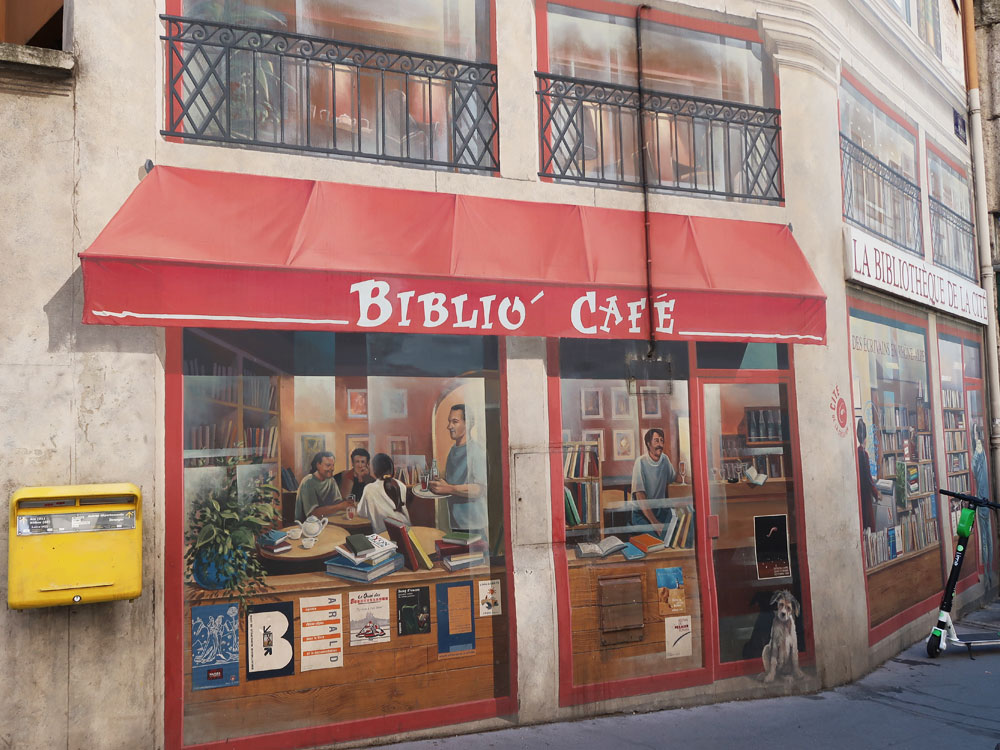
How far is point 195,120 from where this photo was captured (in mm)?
5805

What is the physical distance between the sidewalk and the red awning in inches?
112

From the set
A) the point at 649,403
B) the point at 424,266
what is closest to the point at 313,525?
the point at 424,266

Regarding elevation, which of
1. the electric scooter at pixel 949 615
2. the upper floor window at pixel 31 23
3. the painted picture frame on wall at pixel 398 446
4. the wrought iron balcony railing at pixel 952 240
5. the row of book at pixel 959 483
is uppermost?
the upper floor window at pixel 31 23

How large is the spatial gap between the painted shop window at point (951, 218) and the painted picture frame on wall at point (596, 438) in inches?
239

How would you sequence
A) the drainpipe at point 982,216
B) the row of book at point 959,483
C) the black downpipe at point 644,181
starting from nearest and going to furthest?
the black downpipe at point 644,181, the row of book at point 959,483, the drainpipe at point 982,216

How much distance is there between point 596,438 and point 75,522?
3.73m

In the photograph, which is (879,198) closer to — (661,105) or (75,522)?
(661,105)

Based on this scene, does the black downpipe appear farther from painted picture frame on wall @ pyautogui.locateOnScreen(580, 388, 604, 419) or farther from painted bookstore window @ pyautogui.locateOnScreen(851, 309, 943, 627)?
painted bookstore window @ pyautogui.locateOnScreen(851, 309, 943, 627)

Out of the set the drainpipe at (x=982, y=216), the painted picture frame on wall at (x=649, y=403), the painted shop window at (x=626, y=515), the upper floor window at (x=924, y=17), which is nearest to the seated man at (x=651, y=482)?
the painted shop window at (x=626, y=515)

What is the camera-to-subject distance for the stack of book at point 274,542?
19.1 feet

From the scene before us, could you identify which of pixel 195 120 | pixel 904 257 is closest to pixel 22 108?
pixel 195 120

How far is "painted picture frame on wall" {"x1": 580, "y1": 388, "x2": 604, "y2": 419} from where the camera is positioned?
273 inches

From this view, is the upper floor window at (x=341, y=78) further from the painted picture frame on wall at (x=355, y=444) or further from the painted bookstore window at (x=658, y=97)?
the painted picture frame on wall at (x=355, y=444)

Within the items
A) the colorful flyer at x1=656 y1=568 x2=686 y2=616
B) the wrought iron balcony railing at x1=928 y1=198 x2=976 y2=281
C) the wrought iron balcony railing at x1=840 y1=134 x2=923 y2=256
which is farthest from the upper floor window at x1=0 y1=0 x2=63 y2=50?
the wrought iron balcony railing at x1=928 y1=198 x2=976 y2=281
